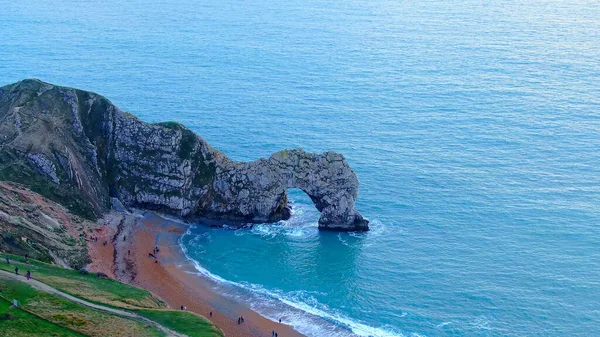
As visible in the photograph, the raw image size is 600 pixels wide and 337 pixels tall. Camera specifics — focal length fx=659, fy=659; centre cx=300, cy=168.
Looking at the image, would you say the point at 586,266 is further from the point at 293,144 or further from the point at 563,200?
the point at 293,144

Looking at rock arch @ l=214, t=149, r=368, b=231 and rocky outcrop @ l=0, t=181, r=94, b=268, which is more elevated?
rock arch @ l=214, t=149, r=368, b=231

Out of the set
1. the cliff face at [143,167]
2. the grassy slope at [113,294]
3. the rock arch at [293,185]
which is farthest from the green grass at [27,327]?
the rock arch at [293,185]

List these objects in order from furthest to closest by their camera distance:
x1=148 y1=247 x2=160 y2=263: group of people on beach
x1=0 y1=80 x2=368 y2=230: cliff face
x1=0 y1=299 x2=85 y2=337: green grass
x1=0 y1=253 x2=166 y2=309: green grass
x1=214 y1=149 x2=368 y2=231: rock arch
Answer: x1=214 y1=149 x2=368 y2=231: rock arch
x1=0 y1=80 x2=368 y2=230: cliff face
x1=148 y1=247 x2=160 y2=263: group of people on beach
x1=0 y1=253 x2=166 y2=309: green grass
x1=0 y1=299 x2=85 y2=337: green grass

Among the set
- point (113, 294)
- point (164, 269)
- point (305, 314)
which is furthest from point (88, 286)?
point (305, 314)

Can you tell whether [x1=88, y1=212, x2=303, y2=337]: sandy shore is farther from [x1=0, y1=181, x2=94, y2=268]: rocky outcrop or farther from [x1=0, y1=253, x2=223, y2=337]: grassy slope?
[x1=0, y1=253, x2=223, y2=337]: grassy slope

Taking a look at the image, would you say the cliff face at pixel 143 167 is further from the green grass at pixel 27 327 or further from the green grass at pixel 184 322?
the green grass at pixel 27 327

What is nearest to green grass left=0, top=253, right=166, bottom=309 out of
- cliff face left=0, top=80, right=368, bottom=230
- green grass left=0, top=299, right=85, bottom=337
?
green grass left=0, top=299, right=85, bottom=337
